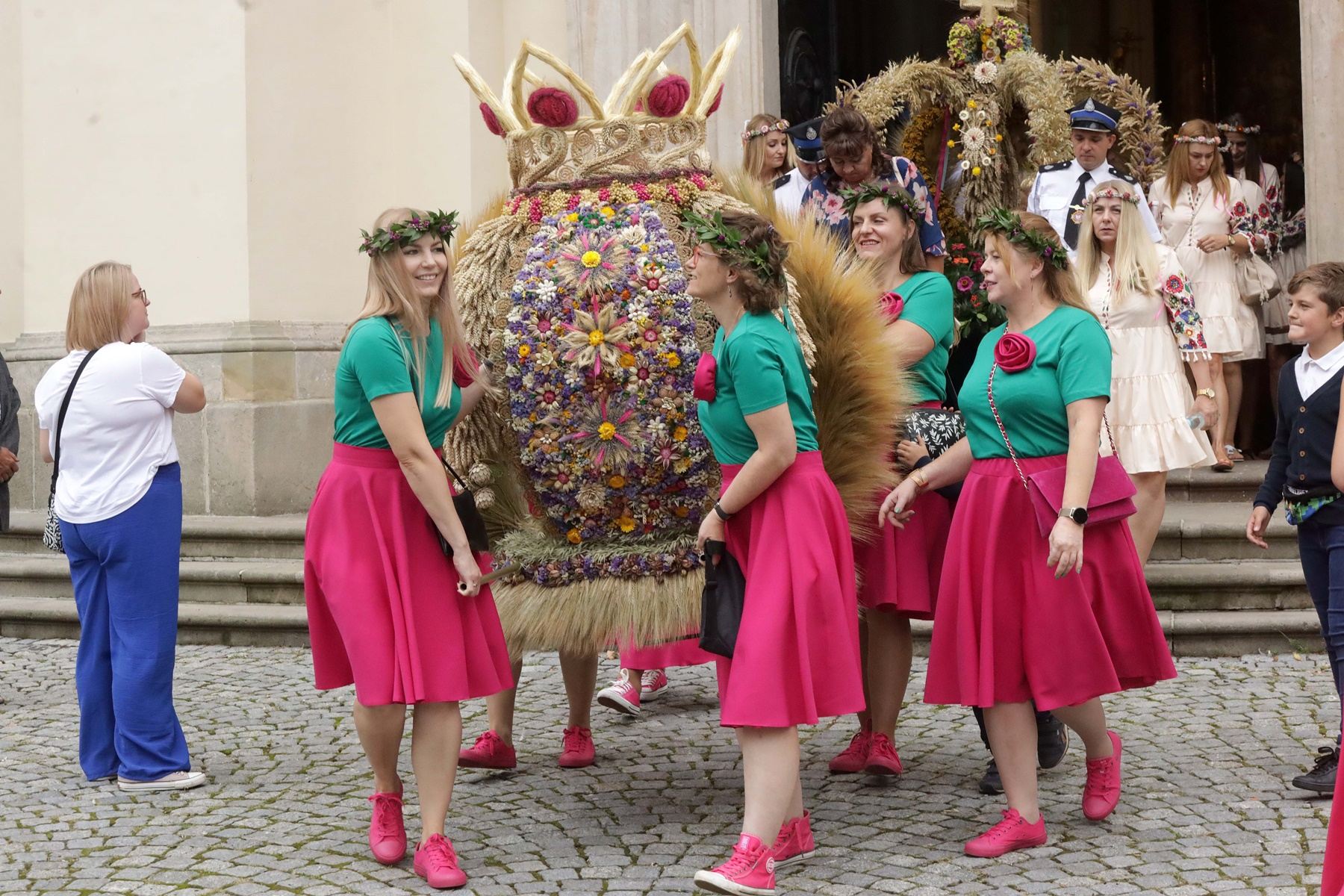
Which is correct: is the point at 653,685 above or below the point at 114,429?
below

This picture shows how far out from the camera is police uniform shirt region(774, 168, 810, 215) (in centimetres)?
719

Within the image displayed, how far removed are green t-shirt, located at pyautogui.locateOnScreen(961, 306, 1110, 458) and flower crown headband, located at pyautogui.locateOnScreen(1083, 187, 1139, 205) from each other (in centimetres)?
222

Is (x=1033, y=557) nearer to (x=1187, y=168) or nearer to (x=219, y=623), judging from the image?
(x=219, y=623)

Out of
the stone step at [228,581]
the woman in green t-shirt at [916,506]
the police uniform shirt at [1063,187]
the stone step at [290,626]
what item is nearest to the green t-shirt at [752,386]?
the woman in green t-shirt at [916,506]

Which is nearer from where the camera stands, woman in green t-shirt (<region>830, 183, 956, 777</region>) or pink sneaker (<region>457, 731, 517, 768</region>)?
woman in green t-shirt (<region>830, 183, 956, 777</region>)

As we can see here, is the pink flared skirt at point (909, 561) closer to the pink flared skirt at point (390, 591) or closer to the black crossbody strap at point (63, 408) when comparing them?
the pink flared skirt at point (390, 591)

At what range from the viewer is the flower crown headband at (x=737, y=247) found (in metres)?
4.09

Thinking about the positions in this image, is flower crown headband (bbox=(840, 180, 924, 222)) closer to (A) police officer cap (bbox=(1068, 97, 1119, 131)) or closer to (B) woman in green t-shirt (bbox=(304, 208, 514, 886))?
(B) woman in green t-shirt (bbox=(304, 208, 514, 886))

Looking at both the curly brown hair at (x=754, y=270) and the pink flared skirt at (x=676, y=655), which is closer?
the curly brown hair at (x=754, y=270)

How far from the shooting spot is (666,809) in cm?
493

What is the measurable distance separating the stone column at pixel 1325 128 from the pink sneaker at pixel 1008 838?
17.3ft

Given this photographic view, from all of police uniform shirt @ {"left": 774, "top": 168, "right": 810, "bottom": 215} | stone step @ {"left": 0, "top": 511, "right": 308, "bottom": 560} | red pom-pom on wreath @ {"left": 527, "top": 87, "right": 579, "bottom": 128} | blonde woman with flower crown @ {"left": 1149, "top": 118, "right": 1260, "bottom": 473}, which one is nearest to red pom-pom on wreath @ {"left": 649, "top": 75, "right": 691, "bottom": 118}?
red pom-pom on wreath @ {"left": 527, "top": 87, "right": 579, "bottom": 128}

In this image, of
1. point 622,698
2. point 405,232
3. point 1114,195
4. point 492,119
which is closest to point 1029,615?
point 405,232

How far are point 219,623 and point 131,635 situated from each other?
2.68 metres
